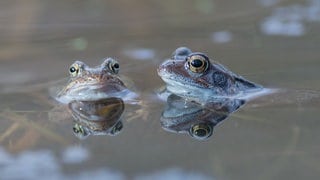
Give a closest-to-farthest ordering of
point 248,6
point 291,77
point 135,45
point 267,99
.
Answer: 1. point 267,99
2. point 291,77
3. point 135,45
4. point 248,6

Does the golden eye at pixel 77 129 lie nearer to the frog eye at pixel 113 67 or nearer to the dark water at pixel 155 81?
the dark water at pixel 155 81

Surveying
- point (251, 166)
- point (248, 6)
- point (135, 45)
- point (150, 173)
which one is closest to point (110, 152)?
point (150, 173)

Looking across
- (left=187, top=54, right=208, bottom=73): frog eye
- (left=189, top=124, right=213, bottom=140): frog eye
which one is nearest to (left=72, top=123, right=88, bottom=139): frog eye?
(left=189, top=124, right=213, bottom=140): frog eye

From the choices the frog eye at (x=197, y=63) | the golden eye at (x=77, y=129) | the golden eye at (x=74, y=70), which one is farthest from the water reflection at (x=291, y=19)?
the golden eye at (x=77, y=129)

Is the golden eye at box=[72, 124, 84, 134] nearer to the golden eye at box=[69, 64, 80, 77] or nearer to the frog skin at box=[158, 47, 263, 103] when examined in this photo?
the golden eye at box=[69, 64, 80, 77]

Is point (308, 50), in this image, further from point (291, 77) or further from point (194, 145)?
point (194, 145)

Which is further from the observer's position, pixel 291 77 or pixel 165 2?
pixel 165 2

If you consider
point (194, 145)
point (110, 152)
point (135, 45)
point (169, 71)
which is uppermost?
point (135, 45)
